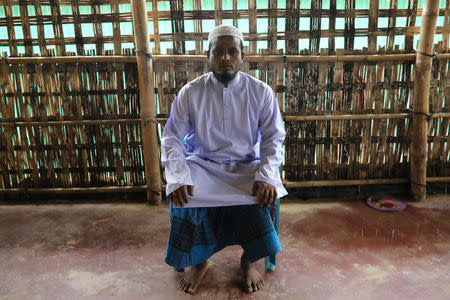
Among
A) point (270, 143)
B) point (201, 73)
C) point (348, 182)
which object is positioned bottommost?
point (348, 182)

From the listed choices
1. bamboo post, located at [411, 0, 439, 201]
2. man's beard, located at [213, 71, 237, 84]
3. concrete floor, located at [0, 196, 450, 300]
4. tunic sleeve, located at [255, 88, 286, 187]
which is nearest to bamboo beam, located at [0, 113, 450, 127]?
bamboo post, located at [411, 0, 439, 201]

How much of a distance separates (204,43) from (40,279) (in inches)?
80.7

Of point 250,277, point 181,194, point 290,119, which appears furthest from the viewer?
point 290,119

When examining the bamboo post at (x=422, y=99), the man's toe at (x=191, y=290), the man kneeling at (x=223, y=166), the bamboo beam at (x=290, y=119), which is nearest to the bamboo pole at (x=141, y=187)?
the bamboo post at (x=422, y=99)

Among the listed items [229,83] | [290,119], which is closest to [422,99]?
[290,119]

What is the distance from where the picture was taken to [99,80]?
2896 millimetres

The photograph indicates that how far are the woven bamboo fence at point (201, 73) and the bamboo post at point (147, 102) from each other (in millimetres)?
116

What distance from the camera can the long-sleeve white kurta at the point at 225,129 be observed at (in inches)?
73.9

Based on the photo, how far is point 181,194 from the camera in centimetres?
176

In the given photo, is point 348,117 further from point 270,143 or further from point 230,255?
point 230,255

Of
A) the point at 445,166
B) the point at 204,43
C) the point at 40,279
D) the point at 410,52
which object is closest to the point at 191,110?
the point at 204,43

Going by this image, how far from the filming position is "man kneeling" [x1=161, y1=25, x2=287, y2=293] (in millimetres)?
1789

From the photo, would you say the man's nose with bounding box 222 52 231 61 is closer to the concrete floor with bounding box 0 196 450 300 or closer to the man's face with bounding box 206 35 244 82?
the man's face with bounding box 206 35 244 82

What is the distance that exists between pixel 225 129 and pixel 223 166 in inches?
8.4
